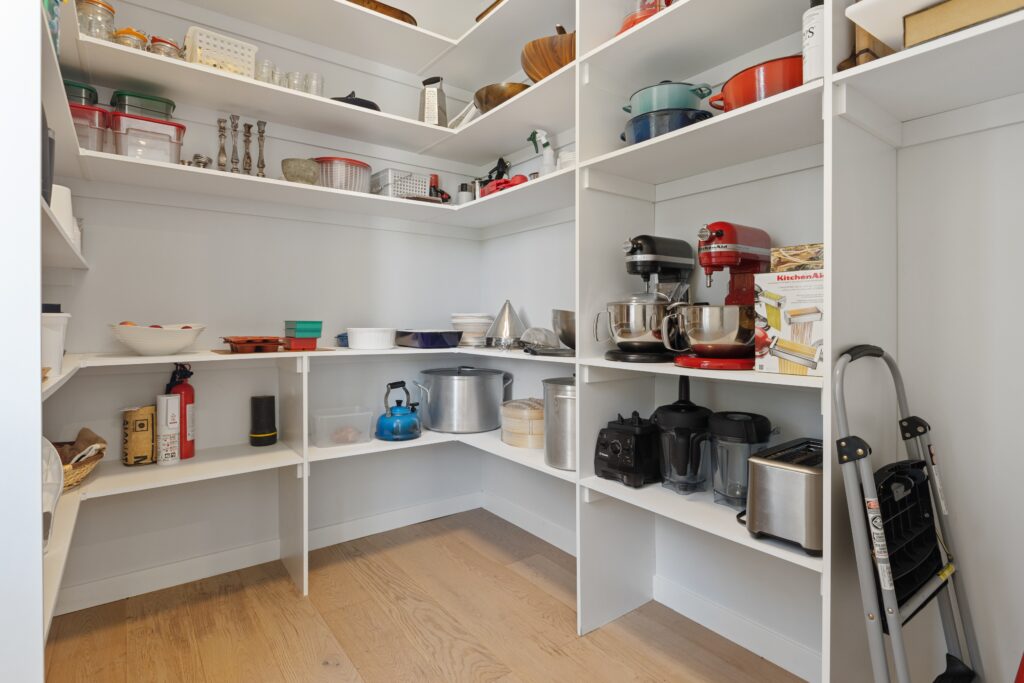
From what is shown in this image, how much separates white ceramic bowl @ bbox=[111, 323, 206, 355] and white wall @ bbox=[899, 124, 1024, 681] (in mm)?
2304

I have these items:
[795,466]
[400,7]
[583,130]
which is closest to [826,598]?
[795,466]

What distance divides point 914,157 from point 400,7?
2480mm

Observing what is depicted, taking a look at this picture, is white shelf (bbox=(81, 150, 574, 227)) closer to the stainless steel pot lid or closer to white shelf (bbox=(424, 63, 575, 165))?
white shelf (bbox=(424, 63, 575, 165))

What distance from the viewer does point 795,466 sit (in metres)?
1.28

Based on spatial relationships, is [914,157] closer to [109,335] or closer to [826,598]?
Answer: [826,598]

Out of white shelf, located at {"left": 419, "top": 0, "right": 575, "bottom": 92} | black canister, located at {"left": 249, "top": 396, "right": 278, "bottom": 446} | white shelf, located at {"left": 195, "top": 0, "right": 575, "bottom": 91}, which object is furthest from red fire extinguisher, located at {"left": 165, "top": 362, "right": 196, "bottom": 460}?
white shelf, located at {"left": 419, "top": 0, "right": 575, "bottom": 92}

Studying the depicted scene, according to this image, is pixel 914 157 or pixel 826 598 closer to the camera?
pixel 826 598

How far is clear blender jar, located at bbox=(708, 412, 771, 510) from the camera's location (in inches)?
60.4

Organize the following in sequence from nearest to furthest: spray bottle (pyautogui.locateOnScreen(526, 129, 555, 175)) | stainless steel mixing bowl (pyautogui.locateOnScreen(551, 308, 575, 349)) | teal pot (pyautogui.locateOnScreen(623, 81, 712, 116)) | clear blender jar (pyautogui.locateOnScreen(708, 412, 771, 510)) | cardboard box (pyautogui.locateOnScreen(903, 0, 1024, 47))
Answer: cardboard box (pyautogui.locateOnScreen(903, 0, 1024, 47)) < clear blender jar (pyautogui.locateOnScreen(708, 412, 771, 510)) < teal pot (pyautogui.locateOnScreen(623, 81, 712, 116)) < stainless steel mixing bowl (pyautogui.locateOnScreen(551, 308, 575, 349)) < spray bottle (pyautogui.locateOnScreen(526, 129, 555, 175))

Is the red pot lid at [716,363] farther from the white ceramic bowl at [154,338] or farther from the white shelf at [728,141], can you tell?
the white ceramic bowl at [154,338]

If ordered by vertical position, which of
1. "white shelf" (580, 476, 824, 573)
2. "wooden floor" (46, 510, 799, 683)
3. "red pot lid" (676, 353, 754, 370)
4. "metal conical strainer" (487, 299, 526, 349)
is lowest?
"wooden floor" (46, 510, 799, 683)

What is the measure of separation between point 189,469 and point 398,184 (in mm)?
1501

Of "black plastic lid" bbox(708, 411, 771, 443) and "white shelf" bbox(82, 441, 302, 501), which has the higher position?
"black plastic lid" bbox(708, 411, 771, 443)

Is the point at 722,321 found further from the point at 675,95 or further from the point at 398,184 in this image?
the point at 398,184
